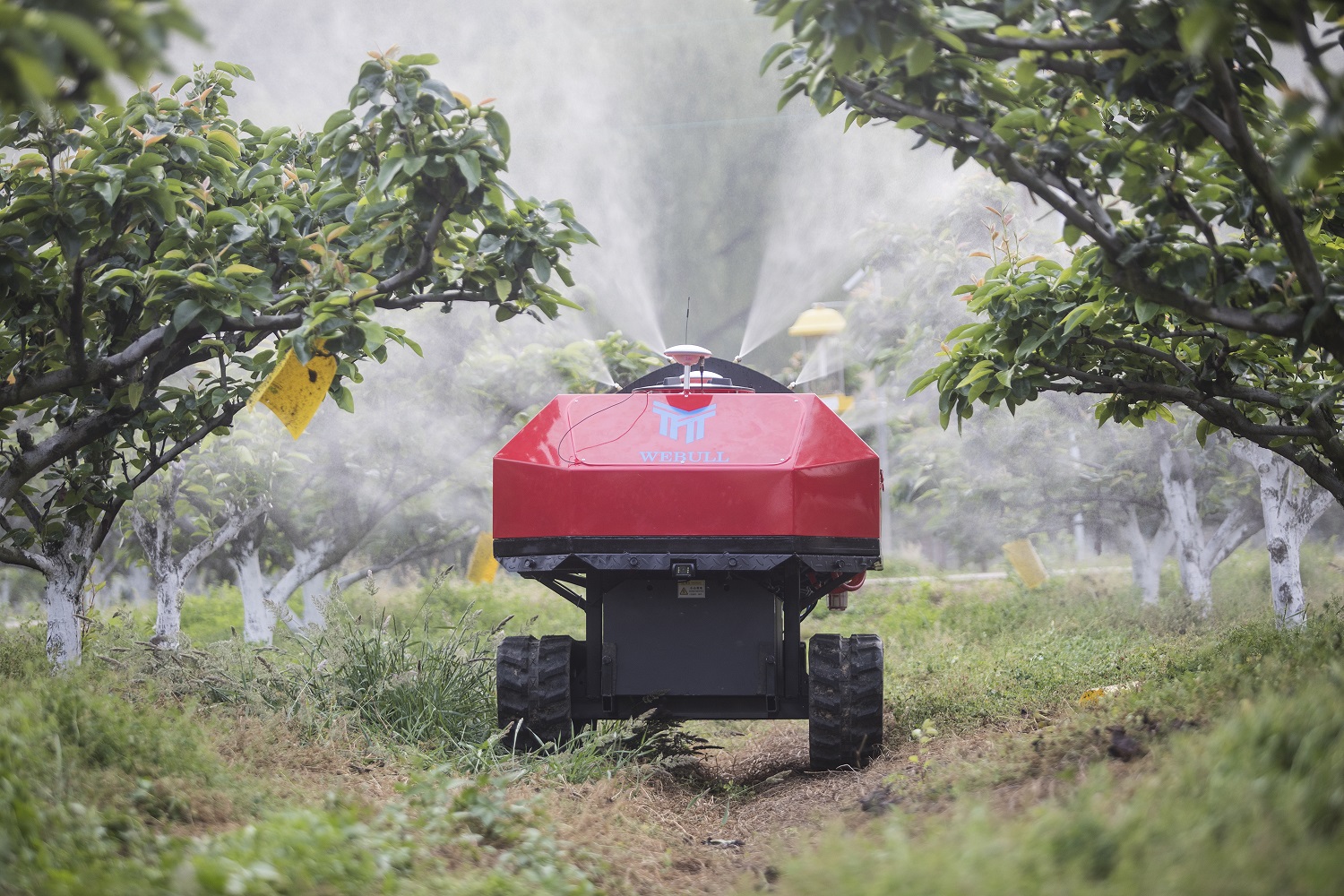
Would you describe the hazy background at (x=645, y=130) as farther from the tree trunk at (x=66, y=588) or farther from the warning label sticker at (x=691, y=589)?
the tree trunk at (x=66, y=588)

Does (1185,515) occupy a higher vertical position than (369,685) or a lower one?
higher

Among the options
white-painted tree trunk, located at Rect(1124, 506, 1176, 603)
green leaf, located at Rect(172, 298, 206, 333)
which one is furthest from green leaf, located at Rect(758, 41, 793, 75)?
white-painted tree trunk, located at Rect(1124, 506, 1176, 603)

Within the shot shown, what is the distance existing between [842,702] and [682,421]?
5.73 feet

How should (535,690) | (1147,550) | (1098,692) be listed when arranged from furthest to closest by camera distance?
1. (1147,550)
2. (1098,692)
3. (535,690)

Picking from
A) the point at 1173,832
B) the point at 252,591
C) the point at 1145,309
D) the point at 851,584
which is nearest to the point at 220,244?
the point at 851,584

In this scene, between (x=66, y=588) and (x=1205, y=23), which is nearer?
(x=1205, y=23)

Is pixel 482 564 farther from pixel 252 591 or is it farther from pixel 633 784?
pixel 252 591

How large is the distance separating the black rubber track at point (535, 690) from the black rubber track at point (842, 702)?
4.37ft

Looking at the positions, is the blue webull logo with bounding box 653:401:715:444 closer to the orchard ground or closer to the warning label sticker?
the warning label sticker

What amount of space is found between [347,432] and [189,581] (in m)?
11.9

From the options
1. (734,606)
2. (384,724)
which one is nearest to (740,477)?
(734,606)

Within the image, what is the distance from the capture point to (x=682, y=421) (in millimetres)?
6305

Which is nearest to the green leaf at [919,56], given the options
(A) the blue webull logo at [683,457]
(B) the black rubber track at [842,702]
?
(A) the blue webull logo at [683,457]

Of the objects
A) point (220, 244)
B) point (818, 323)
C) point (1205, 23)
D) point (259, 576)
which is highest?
point (818, 323)
